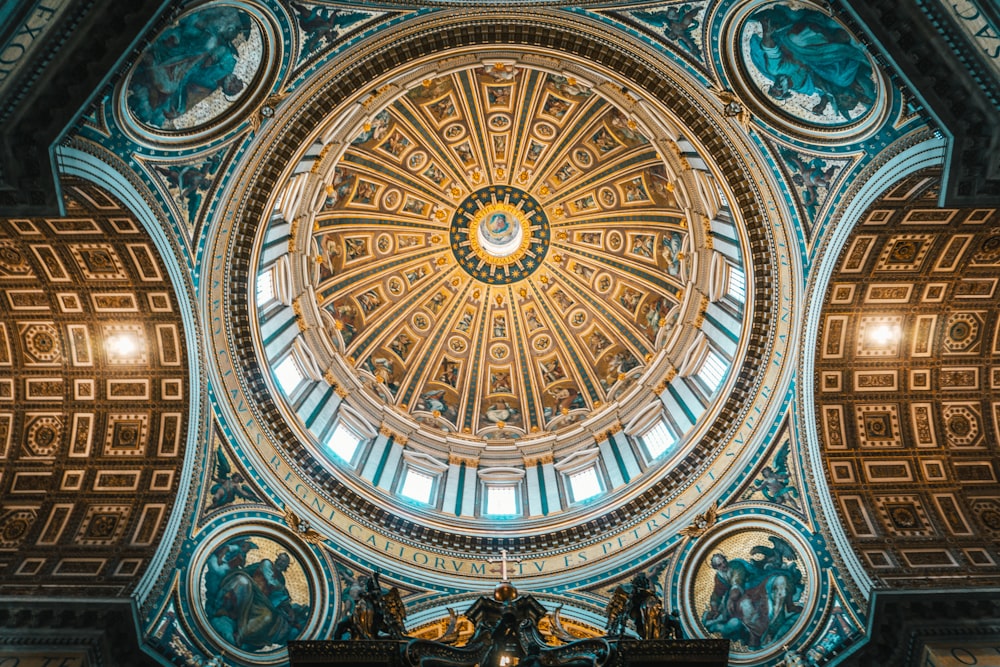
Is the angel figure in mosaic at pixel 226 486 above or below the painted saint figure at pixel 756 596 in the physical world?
above

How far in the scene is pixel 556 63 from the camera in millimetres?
21031

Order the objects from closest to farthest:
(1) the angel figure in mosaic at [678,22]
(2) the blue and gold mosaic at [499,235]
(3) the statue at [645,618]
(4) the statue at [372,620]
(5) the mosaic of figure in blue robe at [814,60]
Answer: (5) the mosaic of figure in blue robe at [814,60] < (4) the statue at [372,620] < (3) the statue at [645,618] < (1) the angel figure in mosaic at [678,22] < (2) the blue and gold mosaic at [499,235]

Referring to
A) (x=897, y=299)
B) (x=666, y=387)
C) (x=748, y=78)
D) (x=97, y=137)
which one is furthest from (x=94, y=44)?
(x=666, y=387)

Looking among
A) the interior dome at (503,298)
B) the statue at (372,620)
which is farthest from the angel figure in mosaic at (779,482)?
the statue at (372,620)

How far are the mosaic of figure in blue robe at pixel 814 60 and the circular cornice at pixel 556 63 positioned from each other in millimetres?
2202

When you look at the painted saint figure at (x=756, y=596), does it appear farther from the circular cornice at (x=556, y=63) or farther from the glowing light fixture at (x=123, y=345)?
the glowing light fixture at (x=123, y=345)

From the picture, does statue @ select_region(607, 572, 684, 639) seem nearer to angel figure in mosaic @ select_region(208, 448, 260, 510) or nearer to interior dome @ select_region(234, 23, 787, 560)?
interior dome @ select_region(234, 23, 787, 560)

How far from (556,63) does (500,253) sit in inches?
668

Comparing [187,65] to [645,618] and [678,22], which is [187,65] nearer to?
[678,22]

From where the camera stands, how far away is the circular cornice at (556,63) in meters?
18.8

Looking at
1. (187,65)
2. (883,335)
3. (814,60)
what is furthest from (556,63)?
(883,335)

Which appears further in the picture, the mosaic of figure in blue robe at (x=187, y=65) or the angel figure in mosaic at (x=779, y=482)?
the angel figure in mosaic at (x=779, y=482)

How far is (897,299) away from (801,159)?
170 inches

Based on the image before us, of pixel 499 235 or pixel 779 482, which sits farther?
pixel 499 235
